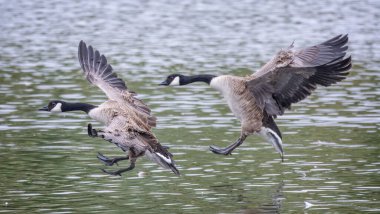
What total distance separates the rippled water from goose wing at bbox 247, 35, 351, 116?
109 centimetres

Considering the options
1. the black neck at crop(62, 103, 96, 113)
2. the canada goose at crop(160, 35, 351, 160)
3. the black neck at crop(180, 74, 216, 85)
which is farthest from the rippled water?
the black neck at crop(180, 74, 216, 85)

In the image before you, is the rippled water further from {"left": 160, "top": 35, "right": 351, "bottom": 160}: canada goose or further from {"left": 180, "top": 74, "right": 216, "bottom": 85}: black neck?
{"left": 180, "top": 74, "right": 216, "bottom": 85}: black neck

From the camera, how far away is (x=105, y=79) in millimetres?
14750

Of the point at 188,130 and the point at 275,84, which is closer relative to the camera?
the point at 275,84

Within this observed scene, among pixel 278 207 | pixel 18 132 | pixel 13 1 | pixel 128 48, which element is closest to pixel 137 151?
pixel 278 207

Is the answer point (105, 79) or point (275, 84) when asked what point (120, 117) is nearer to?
point (105, 79)

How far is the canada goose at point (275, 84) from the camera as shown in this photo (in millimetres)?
13188

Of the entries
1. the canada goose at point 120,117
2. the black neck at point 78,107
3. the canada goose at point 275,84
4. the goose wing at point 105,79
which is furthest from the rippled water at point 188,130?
the goose wing at point 105,79

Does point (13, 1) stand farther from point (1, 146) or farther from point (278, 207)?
point (278, 207)

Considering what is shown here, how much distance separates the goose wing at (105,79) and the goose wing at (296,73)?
5.50ft

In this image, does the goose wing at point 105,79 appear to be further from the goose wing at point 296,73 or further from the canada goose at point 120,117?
the goose wing at point 296,73

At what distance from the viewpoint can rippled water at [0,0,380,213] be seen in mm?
12578

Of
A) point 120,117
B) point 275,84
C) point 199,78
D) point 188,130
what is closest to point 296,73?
point 275,84

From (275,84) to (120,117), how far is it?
7.57ft
